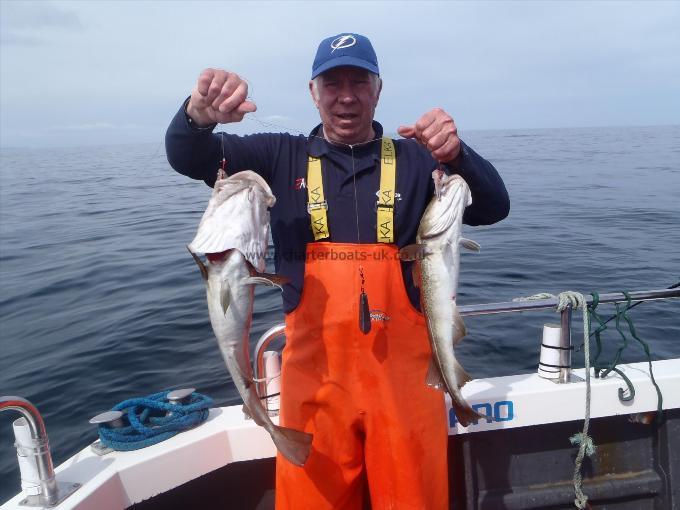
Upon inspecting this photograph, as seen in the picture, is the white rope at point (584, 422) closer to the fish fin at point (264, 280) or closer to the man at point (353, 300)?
the man at point (353, 300)

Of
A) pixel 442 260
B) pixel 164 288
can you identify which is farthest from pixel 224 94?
pixel 164 288

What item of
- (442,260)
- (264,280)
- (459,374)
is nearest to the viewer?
(264,280)

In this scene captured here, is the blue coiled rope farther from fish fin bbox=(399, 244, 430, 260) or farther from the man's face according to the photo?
the man's face

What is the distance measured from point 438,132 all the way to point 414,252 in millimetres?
593

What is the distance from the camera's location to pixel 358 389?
2795 millimetres

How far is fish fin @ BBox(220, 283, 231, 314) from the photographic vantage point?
226 centimetres

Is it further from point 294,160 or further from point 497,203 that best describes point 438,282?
point 294,160

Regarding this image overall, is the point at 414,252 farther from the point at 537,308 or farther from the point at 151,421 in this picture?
the point at 151,421

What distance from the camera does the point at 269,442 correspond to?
346 cm

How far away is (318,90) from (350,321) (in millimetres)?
1344

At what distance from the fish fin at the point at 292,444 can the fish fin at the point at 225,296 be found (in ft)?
2.29

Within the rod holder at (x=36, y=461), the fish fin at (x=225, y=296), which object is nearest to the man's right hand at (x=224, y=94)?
the fish fin at (x=225, y=296)

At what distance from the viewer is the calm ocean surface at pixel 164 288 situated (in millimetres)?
6676

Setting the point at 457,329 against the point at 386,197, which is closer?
the point at 457,329
